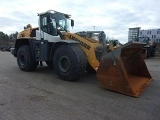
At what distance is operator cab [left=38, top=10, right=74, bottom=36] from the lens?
7980 mm

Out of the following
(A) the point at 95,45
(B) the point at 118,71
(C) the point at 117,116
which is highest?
(A) the point at 95,45

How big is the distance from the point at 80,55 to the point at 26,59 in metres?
3.08

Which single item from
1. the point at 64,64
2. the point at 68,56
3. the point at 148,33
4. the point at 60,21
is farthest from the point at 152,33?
the point at 68,56

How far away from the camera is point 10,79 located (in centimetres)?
720

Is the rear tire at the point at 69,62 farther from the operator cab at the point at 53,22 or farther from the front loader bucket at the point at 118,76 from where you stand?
the operator cab at the point at 53,22

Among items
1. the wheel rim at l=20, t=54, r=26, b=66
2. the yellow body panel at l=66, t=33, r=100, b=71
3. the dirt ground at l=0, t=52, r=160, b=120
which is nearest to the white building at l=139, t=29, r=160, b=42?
the wheel rim at l=20, t=54, r=26, b=66

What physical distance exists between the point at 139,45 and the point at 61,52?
246 centimetres

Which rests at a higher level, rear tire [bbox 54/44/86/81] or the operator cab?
the operator cab

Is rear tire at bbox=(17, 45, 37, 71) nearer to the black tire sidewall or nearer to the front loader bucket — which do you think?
the black tire sidewall

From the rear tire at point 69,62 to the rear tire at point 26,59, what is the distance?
1.89 meters

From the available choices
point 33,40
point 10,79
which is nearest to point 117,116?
point 10,79

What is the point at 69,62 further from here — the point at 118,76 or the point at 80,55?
the point at 118,76

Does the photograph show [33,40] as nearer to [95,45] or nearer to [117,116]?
[95,45]

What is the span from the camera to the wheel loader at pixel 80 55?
18.0ft
